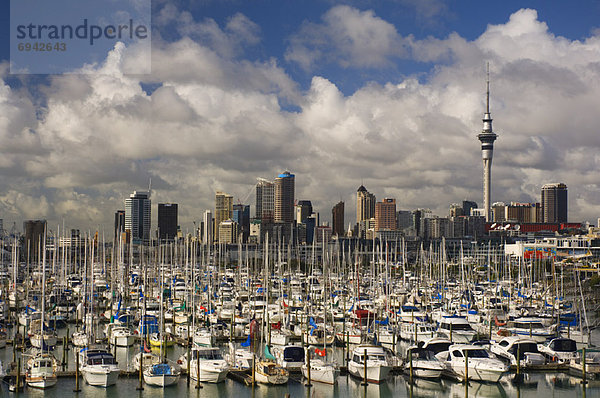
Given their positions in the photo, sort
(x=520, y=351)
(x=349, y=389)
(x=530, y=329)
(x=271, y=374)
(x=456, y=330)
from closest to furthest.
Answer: (x=271, y=374) → (x=349, y=389) → (x=520, y=351) → (x=530, y=329) → (x=456, y=330)

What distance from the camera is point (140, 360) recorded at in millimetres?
42906

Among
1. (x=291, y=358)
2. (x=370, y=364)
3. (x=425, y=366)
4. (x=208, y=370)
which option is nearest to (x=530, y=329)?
(x=425, y=366)

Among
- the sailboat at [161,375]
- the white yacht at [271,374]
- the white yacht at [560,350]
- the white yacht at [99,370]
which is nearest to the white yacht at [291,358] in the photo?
the white yacht at [271,374]

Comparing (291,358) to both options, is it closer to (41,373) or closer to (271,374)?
(271,374)

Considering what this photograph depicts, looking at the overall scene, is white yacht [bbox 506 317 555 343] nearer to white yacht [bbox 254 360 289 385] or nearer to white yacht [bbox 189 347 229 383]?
white yacht [bbox 254 360 289 385]

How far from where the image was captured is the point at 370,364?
42688mm

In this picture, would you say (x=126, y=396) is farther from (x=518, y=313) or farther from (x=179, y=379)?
(x=518, y=313)

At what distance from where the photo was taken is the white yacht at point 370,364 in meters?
42.6

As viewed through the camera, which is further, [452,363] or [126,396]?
[452,363]

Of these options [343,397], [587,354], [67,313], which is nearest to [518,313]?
[587,354]

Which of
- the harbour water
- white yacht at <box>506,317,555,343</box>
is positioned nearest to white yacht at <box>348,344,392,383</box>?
the harbour water

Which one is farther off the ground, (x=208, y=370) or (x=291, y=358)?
(x=291, y=358)

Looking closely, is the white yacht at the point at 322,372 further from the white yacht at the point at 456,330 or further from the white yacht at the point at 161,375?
the white yacht at the point at 456,330

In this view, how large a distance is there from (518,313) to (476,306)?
287 inches
